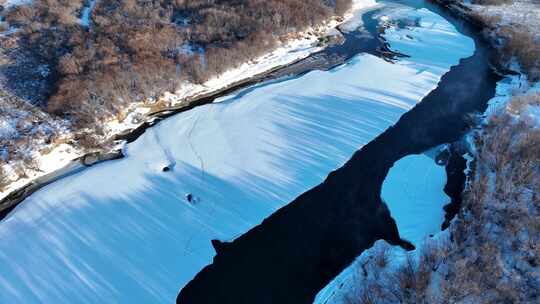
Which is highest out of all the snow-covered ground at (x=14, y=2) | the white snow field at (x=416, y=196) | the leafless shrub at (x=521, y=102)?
the snow-covered ground at (x=14, y=2)

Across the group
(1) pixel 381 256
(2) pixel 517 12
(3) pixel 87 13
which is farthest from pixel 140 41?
(2) pixel 517 12

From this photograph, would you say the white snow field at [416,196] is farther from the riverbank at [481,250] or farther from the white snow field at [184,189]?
the white snow field at [184,189]

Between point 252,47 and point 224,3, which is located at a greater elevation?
point 224,3

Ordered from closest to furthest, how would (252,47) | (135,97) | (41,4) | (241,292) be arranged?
(241,292) → (135,97) → (252,47) → (41,4)

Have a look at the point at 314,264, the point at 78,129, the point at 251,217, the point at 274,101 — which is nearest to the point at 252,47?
the point at 274,101

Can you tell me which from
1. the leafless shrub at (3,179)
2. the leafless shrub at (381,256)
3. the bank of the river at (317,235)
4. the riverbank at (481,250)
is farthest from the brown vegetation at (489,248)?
the leafless shrub at (3,179)

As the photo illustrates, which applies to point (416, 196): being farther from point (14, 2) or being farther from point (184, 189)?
point (14, 2)

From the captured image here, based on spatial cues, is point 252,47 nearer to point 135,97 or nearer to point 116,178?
point 135,97
